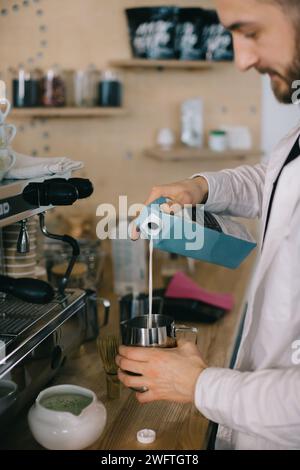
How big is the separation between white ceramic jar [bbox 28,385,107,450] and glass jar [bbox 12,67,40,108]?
1753mm

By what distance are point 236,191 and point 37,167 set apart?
0.49 metres

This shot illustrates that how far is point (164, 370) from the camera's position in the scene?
1.12 m

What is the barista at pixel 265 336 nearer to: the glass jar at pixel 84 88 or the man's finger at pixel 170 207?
the man's finger at pixel 170 207

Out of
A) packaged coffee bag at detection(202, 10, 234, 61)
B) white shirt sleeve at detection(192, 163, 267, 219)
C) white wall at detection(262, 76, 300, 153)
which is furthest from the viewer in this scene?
white wall at detection(262, 76, 300, 153)

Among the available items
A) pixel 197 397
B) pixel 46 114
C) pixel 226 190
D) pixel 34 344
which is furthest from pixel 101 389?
pixel 46 114

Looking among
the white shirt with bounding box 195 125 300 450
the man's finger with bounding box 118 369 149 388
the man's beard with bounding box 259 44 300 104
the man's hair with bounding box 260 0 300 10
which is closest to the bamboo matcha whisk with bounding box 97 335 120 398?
the man's finger with bounding box 118 369 149 388

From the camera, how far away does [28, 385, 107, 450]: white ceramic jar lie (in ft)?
3.45

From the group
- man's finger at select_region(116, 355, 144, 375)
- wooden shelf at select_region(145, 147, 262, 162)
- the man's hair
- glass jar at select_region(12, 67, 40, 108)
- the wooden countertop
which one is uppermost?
the man's hair

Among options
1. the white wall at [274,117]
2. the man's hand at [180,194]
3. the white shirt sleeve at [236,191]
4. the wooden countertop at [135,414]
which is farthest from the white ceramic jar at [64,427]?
the white wall at [274,117]

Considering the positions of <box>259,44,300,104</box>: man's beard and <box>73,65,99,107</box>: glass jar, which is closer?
<box>259,44,300,104</box>: man's beard

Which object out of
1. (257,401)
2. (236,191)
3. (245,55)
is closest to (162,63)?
(236,191)

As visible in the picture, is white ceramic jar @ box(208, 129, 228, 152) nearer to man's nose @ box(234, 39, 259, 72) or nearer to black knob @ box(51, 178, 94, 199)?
black knob @ box(51, 178, 94, 199)

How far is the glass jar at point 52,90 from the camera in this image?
2600 mm

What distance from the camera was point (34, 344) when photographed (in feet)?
3.94
